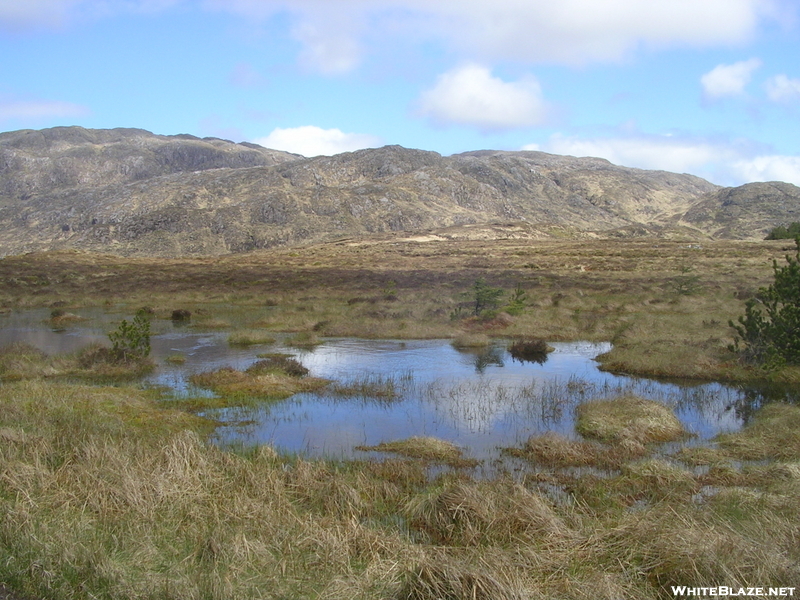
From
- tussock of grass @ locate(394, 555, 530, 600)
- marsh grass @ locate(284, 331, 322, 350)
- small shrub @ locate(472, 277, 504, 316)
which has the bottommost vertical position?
marsh grass @ locate(284, 331, 322, 350)

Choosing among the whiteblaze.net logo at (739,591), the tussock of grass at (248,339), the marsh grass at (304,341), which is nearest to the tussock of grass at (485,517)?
the whiteblaze.net logo at (739,591)

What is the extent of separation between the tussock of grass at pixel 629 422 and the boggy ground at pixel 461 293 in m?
6.31

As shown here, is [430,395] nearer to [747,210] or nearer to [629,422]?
[629,422]

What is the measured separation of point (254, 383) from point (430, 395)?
5.68 m

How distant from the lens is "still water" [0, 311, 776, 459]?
51.5ft

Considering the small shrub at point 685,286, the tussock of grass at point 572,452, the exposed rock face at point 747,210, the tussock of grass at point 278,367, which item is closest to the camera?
the tussock of grass at point 572,452

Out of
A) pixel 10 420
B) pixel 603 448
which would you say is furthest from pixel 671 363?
pixel 10 420

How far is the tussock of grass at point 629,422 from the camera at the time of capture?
48.8 ft

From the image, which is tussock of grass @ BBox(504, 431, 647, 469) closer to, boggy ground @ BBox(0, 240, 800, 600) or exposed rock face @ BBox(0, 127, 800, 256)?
boggy ground @ BBox(0, 240, 800, 600)

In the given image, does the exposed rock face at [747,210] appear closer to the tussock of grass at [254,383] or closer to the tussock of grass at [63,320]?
the tussock of grass at [63,320]

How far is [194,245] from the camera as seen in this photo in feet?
424

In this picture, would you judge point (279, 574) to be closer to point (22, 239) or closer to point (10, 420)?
point (10, 420)

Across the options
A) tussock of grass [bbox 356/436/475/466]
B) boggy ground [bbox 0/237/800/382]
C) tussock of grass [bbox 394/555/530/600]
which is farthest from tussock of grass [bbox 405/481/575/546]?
boggy ground [bbox 0/237/800/382]

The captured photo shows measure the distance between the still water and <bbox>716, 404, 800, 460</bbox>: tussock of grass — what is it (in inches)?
35.0
